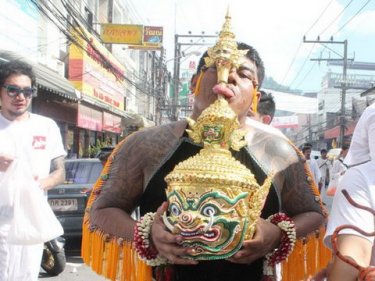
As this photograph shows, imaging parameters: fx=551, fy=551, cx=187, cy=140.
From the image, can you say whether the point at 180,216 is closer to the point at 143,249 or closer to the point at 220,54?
the point at 143,249

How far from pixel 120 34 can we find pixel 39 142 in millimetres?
15336

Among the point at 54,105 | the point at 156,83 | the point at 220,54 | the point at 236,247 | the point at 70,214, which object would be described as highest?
the point at 156,83

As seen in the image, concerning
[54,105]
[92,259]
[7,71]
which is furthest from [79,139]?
[92,259]

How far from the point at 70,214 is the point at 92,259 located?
17.2 ft

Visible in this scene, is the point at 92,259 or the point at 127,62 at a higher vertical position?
the point at 127,62

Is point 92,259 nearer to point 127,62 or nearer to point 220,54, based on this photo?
point 220,54

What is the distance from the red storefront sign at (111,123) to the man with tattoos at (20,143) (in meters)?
17.7

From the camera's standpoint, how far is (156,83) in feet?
99.0

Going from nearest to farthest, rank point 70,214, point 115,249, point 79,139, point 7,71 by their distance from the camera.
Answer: point 115,249, point 7,71, point 70,214, point 79,139

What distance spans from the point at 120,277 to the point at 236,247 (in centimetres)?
55

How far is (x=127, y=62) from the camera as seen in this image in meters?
28.6

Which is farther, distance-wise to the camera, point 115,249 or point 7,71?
point 7,71

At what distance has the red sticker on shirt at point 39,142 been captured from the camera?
11.0 feet

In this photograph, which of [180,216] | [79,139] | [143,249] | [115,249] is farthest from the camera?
[79,139]
